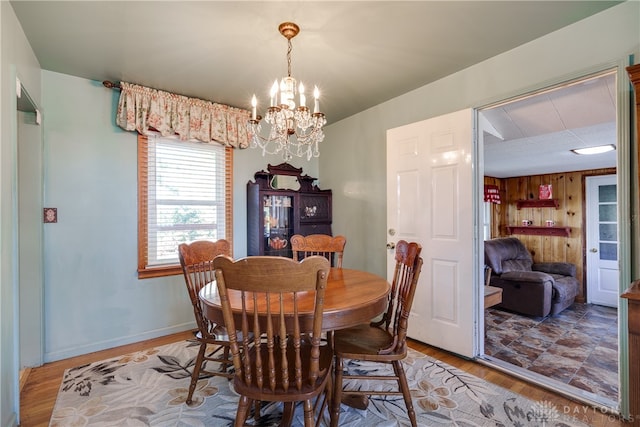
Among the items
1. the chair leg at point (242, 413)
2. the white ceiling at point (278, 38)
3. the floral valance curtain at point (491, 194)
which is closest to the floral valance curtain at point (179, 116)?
the white ceiling at point (278, 38)

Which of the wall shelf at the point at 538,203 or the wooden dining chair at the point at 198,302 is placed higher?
the wall shelf at the point at 538,203

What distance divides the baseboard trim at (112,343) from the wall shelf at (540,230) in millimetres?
5736

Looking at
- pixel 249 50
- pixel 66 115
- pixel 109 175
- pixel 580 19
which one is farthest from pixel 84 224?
pixel 580 19

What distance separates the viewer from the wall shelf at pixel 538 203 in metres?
5.28

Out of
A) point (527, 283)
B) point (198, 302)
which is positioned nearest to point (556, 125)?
point (527, 283)

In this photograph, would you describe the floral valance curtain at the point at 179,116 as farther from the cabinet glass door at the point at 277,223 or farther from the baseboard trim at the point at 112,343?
the baseboard trim at the point at 112,343

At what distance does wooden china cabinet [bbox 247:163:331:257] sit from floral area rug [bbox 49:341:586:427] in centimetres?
149

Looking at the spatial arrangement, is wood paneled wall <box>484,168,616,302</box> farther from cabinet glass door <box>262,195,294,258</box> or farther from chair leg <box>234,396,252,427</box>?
chair leg <box>234,396,252,427</box>

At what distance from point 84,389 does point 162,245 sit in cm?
135

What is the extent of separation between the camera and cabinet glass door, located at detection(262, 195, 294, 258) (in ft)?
11.7

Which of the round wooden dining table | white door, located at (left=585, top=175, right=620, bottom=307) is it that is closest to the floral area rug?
the round wooden dining table

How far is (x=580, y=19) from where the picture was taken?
1936 millimetres

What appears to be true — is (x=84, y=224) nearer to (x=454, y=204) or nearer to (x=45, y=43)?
(x=45, y=43)

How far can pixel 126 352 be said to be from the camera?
269 cm
